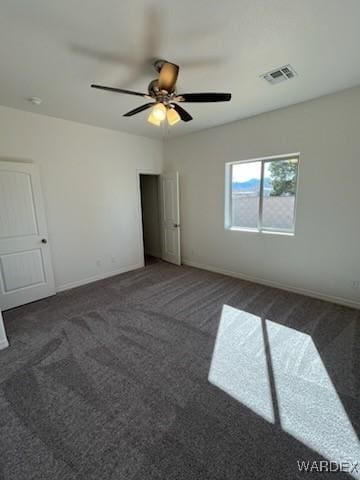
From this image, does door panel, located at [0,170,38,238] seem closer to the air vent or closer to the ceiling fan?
the ceiling fan

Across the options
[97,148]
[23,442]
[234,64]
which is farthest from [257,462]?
[97,148]

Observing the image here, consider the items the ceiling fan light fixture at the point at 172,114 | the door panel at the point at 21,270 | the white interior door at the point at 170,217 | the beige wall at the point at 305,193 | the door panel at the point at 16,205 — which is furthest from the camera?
the white interior door at the point at 170,217

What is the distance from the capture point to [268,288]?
12.1 ft

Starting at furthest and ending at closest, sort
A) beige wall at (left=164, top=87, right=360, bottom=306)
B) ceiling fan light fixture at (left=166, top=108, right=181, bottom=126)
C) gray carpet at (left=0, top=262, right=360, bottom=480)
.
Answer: beige wall at (left=164, top=87, right=360, bottom=306) < ceiling fan light fixture at (left=166, top=108, right=181, bottom=126) < gray carpet at (left=0, top=262, right=360, bottom=480)

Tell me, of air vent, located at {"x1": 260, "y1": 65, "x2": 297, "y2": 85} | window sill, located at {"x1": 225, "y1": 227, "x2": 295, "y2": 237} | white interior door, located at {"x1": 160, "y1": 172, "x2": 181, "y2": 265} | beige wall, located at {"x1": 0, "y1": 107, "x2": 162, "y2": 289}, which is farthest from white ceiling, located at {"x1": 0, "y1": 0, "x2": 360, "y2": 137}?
white interior door, located at {"x1": 160, "y1": 172, "x2": 181, "y2": 265}

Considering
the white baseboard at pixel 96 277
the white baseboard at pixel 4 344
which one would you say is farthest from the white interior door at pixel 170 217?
the white baseboard at pixel 4 344

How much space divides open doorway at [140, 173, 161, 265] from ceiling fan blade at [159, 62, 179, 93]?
3.27 metres

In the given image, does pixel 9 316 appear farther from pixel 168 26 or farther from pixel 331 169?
pixel 331 169

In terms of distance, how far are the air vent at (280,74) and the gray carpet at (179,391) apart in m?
2.83

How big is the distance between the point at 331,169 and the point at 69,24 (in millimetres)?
3224

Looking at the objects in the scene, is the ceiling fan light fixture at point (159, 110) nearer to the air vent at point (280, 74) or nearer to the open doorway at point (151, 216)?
the air vent at point (280, 74)

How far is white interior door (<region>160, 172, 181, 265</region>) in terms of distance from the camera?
4.75 m

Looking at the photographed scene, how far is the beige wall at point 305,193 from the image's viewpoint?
2834mm

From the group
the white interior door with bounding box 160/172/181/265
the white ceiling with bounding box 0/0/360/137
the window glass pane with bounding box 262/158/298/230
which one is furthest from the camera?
the white interior door with bounding box 160/172/181/265
